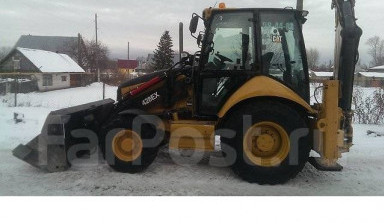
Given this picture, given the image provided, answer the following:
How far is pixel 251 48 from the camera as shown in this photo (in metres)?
4.83

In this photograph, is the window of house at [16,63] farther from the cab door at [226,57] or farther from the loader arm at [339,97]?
the loader arm at [339,97]

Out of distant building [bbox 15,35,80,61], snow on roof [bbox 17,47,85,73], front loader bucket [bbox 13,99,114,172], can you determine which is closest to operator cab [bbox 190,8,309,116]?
front loader bucket [bbox 13,99,114,172]

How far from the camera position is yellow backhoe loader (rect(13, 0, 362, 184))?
4680 millimetres

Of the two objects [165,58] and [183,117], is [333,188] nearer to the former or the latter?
[183,117]

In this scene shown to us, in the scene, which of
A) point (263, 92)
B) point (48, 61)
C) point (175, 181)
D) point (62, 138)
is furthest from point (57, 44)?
point (263, 92)

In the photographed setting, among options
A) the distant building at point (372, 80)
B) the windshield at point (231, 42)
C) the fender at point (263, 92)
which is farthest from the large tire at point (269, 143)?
the distant building at point (372, 80)

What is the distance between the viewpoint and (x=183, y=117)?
17.5 feet

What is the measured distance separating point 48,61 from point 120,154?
2520cm

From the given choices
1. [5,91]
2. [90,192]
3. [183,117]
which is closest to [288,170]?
[183,117]

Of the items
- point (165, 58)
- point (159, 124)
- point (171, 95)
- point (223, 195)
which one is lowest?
point (223, 195)

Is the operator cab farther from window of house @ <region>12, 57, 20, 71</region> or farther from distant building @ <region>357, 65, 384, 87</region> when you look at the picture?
window of house @ <region>12, 57, 20, 71</region>

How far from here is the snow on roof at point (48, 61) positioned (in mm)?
25766

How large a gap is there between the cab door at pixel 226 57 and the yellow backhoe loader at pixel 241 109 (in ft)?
0.04

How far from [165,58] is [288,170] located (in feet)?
30.0
